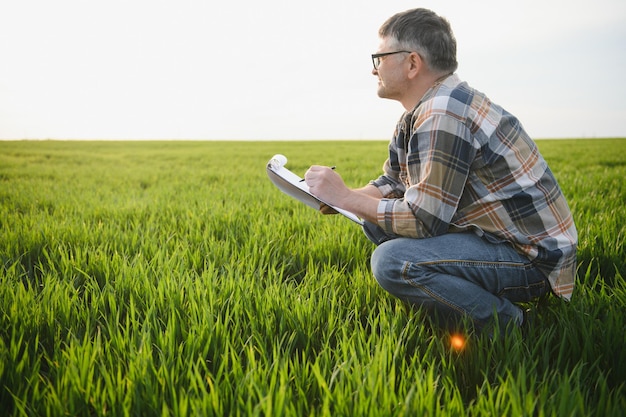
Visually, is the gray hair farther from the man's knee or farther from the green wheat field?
the green wheat field

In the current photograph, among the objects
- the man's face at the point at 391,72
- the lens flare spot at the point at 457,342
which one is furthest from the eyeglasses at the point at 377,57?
the lens flare spot at the point at 457,342

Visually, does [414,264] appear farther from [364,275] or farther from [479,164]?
[364,275]

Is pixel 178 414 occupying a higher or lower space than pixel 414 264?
lower

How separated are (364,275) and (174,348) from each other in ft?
4.29

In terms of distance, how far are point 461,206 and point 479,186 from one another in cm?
13

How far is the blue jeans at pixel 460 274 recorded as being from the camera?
71.9 inches

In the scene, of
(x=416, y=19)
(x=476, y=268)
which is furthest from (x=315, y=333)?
(x=416, y=19)

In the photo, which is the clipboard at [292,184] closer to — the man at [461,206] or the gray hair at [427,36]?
the man at [461,206]

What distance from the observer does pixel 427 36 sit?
6.24ft

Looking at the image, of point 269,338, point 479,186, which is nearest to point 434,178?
point 479,186

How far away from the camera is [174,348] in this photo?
64.7 inches

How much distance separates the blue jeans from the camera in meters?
1.83

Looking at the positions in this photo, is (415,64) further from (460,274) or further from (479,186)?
(460,274)

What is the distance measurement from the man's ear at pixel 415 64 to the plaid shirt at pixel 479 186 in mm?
135
